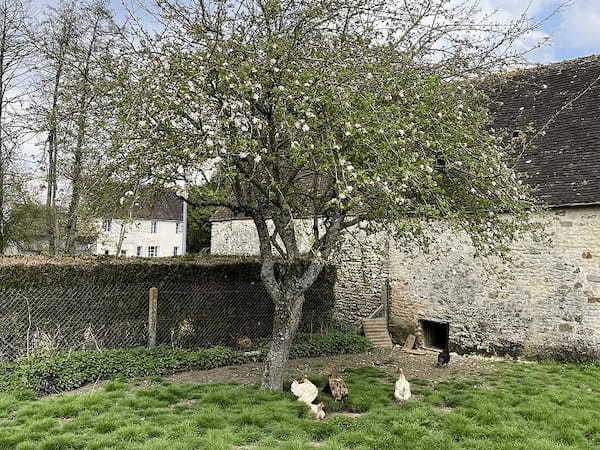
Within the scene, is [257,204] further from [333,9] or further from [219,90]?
[333,9]

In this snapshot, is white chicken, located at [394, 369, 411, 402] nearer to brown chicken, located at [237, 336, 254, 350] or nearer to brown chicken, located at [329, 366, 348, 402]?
brown chicken, located at [329, 366, 348, 402]

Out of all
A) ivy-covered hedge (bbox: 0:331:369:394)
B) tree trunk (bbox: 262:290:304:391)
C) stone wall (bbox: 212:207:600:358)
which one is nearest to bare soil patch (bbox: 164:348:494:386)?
ivy-covered hedge (bbox: 0:331:369:394)

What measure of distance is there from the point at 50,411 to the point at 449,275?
8.76m

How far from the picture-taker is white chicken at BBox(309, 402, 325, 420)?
6.37m

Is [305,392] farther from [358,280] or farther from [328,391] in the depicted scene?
[358,280]

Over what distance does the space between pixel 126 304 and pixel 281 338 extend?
355 centimetres

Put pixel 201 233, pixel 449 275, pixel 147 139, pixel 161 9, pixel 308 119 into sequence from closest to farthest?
pixel 308 119, pixel 147 139, pixel 161 9, pixel 449 275, pixel 201 233

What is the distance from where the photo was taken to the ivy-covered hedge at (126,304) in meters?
8.41

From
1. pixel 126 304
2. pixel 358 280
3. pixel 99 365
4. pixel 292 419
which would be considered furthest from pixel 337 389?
pixel 358 280

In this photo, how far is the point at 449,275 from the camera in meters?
12.1

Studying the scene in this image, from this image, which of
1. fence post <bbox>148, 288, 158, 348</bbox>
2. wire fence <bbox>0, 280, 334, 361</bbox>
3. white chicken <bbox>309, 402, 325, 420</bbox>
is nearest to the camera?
white chicken <bbox>309, 402, 325, 420</bbox>

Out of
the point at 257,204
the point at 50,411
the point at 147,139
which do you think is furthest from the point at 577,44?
the point at 50,411

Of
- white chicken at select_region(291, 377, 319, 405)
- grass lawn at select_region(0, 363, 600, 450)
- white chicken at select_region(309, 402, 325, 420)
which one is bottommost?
grass lawn at select_region(0, 363, 600, 450)

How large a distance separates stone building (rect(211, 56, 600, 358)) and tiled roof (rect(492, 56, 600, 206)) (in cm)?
2
